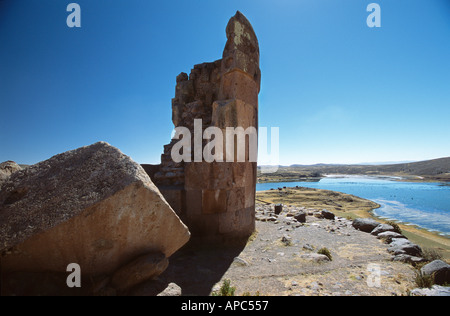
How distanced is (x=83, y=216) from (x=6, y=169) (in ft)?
5.71

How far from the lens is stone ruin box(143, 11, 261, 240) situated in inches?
209

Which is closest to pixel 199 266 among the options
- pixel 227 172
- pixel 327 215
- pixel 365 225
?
pixel 227 172

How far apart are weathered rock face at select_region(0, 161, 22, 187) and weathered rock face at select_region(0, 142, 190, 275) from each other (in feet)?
0.66

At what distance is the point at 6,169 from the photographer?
9.19 feet

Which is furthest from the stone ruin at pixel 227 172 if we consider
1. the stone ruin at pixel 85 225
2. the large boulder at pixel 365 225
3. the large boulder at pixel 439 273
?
the large boulder at pixel 365 225

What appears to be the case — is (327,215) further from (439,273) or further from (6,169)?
(6,169)

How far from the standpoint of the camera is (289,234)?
20.2 feet

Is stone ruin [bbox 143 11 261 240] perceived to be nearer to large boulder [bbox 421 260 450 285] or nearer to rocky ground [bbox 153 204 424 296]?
rocky ground [bbox 153 204 424 296]

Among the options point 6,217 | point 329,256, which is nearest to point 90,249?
point 6,217

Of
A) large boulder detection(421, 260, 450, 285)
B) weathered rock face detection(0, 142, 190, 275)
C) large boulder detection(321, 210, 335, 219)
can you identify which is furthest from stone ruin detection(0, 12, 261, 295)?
large boulder detection(321, 210, 335, 219)

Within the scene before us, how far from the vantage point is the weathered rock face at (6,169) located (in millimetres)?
2629

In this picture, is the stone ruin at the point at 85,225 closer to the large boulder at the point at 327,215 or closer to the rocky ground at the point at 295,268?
the rocky ground at the point at 295,268

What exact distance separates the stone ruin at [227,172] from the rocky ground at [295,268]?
2.19 ft
